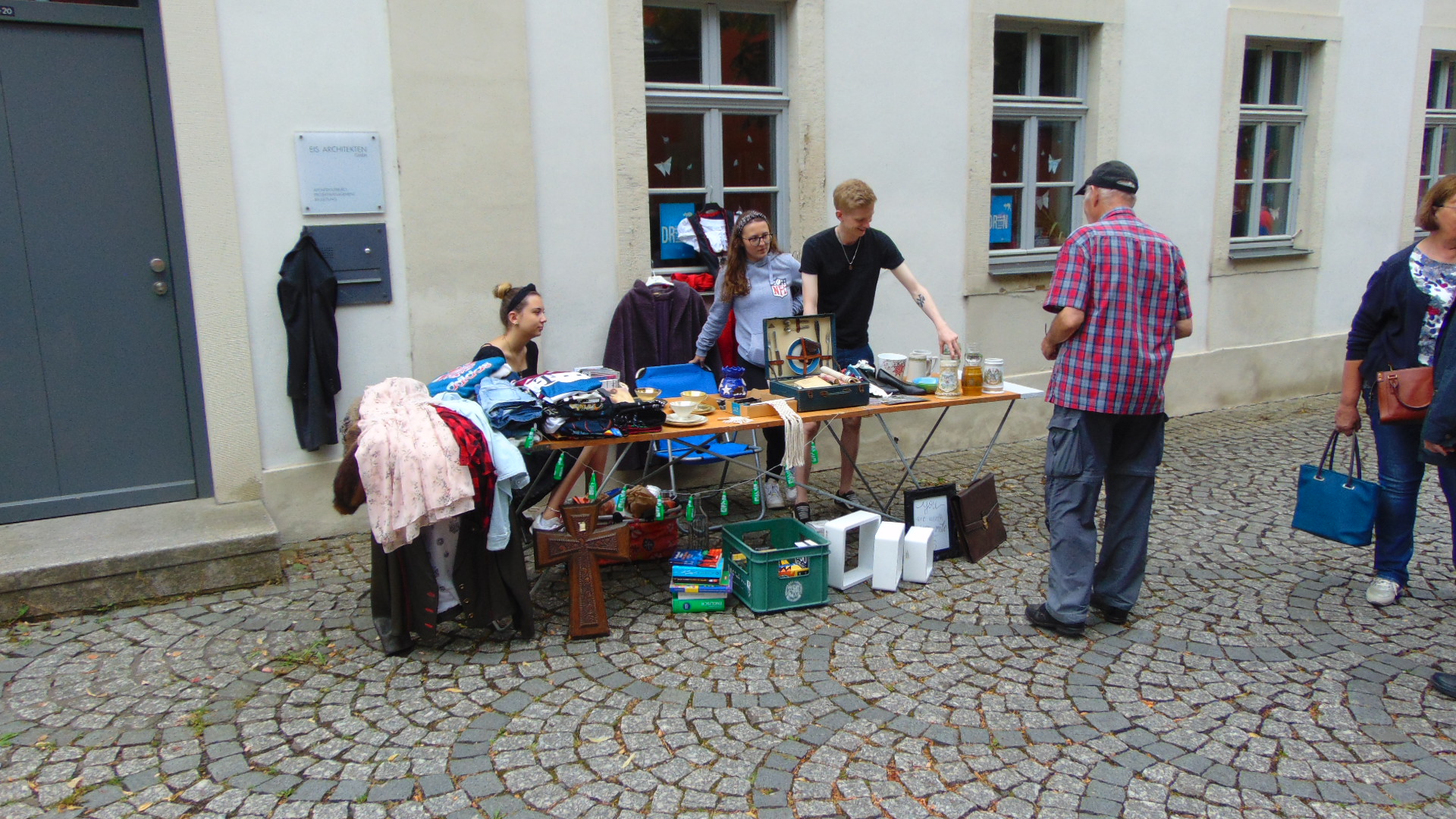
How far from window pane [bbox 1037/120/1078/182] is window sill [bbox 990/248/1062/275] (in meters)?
0.55

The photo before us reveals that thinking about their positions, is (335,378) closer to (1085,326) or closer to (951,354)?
(951,354)

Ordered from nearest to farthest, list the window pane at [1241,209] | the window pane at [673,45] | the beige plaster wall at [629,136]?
the beige plaster wall at [629,136], the window pane at [673,45], the window pane at [1241,209]

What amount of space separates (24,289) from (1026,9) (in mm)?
6014

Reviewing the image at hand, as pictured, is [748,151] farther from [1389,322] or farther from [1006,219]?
[1389,322]

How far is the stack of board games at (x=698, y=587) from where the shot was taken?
4.14m

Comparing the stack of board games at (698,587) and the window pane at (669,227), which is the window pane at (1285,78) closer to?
the window pane at (669,227)

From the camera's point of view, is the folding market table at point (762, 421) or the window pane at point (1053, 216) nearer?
the folding market table at point (762, 421)

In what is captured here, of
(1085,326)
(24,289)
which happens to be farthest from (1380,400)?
(24,289)

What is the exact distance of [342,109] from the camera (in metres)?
4.90

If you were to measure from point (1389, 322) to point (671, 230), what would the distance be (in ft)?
12.1

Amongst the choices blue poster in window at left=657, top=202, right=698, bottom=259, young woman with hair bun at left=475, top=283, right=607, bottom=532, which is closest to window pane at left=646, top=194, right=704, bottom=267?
blue poster in window at left=657, top=202, right=698, bottom=259

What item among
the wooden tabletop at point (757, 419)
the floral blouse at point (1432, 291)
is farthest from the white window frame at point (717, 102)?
the floral blouse at point (1432, 291)

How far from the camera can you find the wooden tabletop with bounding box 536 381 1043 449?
A: 399cm

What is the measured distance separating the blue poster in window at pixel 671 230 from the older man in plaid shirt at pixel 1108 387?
2.76m
